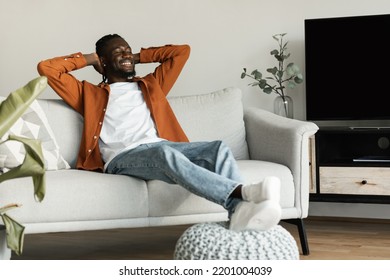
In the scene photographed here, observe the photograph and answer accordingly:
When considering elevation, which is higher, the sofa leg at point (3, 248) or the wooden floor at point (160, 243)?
the sofa leg at point (3, 248)

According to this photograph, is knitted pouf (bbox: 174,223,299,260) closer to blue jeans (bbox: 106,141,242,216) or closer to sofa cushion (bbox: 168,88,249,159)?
blue jeans (bbox: 106,141,242,216)

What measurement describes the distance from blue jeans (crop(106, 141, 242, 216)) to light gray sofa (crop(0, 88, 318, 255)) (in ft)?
0.27

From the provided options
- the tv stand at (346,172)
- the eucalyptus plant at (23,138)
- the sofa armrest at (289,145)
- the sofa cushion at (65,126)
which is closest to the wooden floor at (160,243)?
the tv stand at (346,172)

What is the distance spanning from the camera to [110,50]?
12.5 feet

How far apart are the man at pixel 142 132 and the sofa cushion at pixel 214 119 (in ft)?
0.51

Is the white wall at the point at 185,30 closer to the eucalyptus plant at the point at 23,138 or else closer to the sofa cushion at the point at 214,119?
the sofa cushion at the point at 214,119

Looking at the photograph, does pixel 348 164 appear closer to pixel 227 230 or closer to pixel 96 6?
pixel 227 230

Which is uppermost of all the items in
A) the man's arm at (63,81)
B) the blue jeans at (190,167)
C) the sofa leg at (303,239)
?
the man's arm at (63,81)

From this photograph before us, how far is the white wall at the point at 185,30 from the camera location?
4504 mm

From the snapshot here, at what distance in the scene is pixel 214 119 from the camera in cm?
389

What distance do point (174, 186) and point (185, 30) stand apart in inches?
70.5

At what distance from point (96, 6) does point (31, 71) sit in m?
0.63

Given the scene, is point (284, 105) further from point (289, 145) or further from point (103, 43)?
point (103, 43)

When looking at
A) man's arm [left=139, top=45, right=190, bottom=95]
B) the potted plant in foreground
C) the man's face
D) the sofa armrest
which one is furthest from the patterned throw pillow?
the potted plant in foreground
